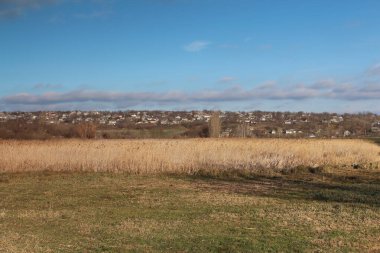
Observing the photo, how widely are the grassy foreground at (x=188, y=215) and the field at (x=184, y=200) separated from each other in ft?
0.07

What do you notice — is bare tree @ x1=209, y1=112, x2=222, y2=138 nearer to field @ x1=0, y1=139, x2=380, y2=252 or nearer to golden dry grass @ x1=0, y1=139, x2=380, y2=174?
field @ x1=0, y1=139, x2=380, y2=252

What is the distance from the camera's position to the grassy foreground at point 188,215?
7.82 metres

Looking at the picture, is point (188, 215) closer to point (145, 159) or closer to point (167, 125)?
point (145, 159)

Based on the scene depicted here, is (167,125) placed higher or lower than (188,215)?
higher

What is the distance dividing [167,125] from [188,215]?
5406cm

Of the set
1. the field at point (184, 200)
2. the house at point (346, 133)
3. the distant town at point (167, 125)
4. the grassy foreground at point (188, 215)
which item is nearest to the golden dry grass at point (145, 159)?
the field at point (184, 200)

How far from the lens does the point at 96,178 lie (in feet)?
60.0

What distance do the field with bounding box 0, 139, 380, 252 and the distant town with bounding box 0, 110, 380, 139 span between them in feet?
61.5

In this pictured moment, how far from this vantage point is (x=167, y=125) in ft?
212

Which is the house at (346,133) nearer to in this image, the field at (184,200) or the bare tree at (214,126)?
the bare tree at (214,126)

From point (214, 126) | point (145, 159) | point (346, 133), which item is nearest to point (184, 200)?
point (145, 159)

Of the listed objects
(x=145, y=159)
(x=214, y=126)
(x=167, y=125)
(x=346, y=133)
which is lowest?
(x=346, y=133)

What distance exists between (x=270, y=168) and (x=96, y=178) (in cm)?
782

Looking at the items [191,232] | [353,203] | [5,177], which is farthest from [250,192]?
[5,177]
